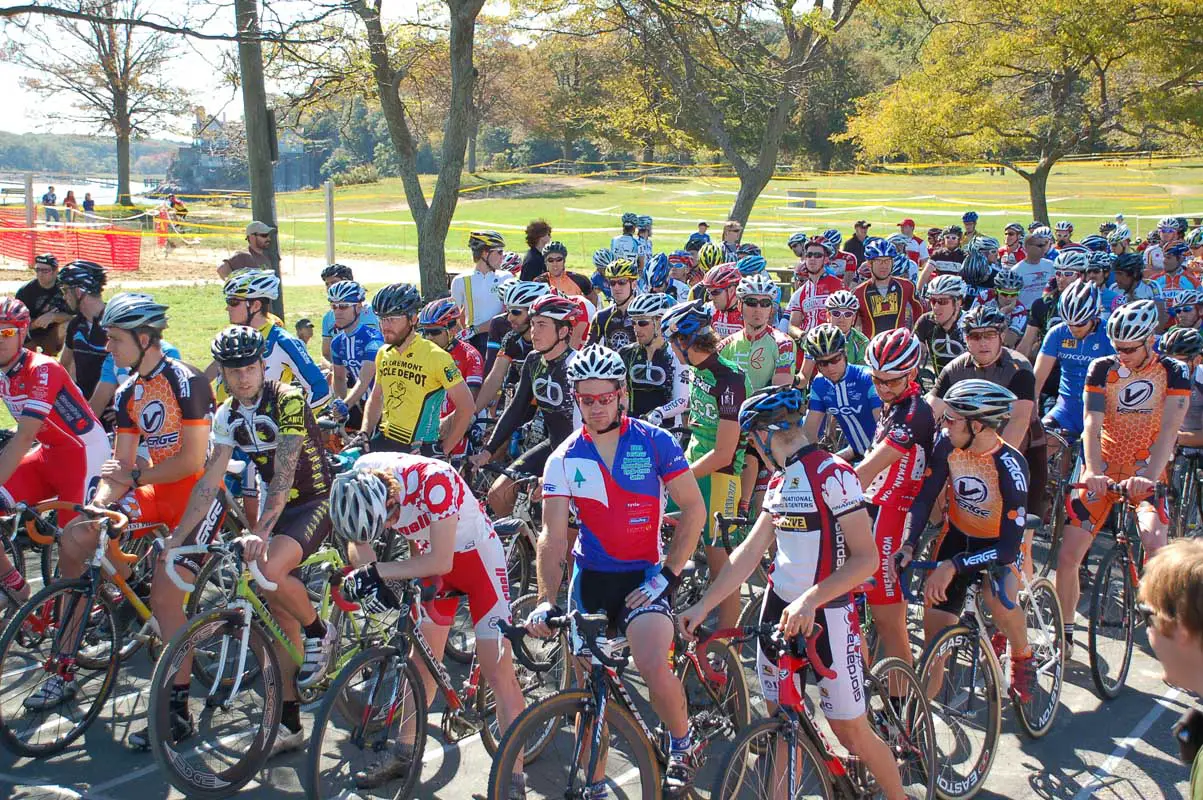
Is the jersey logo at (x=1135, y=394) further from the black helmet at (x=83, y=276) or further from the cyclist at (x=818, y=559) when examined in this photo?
the black helmet at (x=83, y=276)

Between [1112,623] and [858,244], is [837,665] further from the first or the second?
[858,244]

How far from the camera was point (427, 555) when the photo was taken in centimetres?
494

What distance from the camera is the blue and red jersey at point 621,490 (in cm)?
489

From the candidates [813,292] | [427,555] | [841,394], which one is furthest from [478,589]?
[813,292]

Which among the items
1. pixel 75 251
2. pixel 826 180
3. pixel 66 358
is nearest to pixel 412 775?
pixel 66 358

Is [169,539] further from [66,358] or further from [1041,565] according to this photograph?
[1041,565]

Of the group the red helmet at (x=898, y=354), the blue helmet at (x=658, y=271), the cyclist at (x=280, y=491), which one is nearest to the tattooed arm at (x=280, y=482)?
the cyclist at (x=280, y=491)

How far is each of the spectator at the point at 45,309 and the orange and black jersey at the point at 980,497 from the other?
798 centimetres

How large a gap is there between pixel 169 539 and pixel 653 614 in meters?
2.75

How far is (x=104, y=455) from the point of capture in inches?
272

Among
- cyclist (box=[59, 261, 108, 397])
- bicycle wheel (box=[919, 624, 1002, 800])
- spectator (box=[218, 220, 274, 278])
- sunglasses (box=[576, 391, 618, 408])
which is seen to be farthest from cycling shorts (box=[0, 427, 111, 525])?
bicycle wheel (box=[919, 624, 1002, 800])

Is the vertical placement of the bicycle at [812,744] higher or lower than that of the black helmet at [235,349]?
lower

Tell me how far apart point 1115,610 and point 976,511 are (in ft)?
5.95

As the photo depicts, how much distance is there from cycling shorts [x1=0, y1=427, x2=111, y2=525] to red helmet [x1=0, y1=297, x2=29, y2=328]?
31.4 inches
